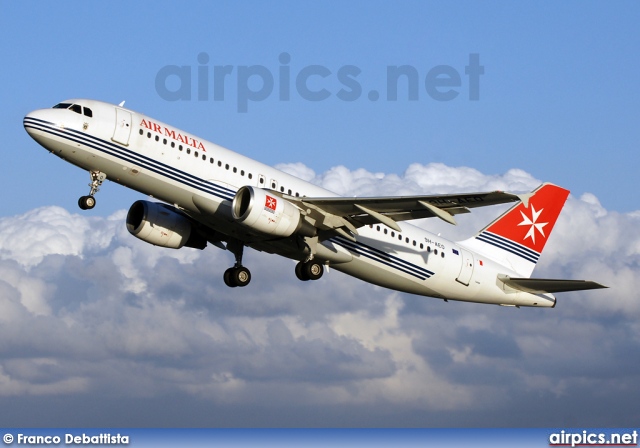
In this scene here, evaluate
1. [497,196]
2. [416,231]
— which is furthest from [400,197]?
[416,231]

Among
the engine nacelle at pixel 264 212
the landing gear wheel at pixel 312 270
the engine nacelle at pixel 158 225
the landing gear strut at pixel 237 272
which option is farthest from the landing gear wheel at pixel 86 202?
the landing gear wheel at pixel 312 270

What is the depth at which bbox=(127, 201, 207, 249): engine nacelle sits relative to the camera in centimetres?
4634

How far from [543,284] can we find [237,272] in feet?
49.4

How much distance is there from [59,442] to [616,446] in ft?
87.4

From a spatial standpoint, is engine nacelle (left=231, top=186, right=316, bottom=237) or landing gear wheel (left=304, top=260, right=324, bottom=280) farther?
landing gear wheel (left=304, top=260, right=324, bottom=280)

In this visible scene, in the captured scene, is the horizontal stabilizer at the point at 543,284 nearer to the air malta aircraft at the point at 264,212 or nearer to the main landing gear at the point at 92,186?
Answer: the air malta aircraft at the point at 264,212

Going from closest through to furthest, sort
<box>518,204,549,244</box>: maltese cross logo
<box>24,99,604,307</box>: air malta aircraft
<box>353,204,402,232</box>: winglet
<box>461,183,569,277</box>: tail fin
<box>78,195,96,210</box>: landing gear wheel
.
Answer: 1. <box>24,99,604,307</box>: air malta aircraft
2. <box>78,195,96,210</box>: landing gear wheel
3. <box>353,204,402,232</box>: winglet
4. <box>461,183,569,277</box>: tail fin
5. <box>518,204,549,244</box>: maltese cross logo

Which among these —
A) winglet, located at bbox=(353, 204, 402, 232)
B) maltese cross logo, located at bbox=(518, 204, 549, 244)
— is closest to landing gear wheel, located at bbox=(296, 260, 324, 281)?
winglet, located at bbox=(353, 204, 402, 232)

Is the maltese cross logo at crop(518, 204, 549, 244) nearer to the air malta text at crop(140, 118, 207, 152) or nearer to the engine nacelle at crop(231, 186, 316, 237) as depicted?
the engine nacelle at crop(231, 186, 316, 237)

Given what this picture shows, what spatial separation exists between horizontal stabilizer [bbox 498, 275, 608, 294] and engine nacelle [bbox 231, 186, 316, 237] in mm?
13632

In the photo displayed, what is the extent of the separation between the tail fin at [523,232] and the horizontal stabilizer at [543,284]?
195 cm

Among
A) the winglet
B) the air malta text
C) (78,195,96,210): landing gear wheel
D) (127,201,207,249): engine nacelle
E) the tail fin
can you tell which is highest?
the tail fin

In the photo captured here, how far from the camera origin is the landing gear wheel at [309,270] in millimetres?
44875

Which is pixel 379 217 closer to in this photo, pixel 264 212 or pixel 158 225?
pixel 264 212
